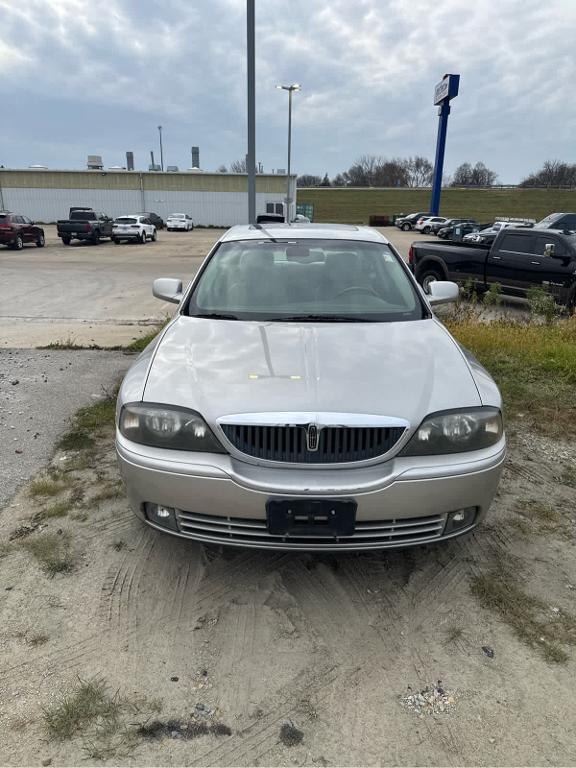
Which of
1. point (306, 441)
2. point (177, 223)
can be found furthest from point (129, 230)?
point (306, 441)

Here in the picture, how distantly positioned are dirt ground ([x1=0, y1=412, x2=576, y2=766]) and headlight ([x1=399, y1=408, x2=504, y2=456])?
0.77 m

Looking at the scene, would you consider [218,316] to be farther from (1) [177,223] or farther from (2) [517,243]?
(1) [177,223]

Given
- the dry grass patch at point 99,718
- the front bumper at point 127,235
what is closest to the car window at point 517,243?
the dry grass patch at point 99,718

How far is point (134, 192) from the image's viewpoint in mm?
48938

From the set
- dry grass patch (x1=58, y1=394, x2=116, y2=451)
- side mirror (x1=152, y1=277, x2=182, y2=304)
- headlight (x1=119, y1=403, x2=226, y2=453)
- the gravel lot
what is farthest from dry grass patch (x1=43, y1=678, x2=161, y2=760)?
side mirror (x1=152, y1=277, x2=182, y2=304)

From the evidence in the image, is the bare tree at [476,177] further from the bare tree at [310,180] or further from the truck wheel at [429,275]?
the truck wheel at [429,275]

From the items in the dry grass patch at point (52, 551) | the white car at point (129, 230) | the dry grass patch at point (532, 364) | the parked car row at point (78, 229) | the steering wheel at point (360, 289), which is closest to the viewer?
the dry grass patch at point (52, 551)

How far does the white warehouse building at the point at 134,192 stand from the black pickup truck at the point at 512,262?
38055 millimetres

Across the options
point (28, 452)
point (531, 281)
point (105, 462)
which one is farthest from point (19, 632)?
point (531, 281)

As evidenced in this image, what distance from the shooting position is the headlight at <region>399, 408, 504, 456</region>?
7.82 ft

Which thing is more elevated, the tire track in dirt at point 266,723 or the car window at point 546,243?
the car window at point 546,243

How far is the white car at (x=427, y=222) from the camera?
4197 cm

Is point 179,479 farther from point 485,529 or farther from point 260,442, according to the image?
point 485,529

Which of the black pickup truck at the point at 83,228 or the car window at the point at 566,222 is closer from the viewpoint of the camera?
the car window at the point at 566,222
